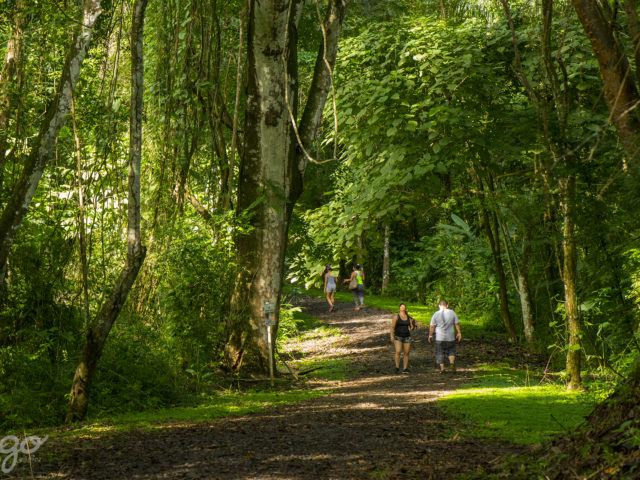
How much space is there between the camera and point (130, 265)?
7.94 meters

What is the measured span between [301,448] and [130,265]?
3.00 m

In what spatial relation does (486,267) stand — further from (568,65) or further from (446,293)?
(568,65)

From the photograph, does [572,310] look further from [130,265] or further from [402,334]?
[130,265]

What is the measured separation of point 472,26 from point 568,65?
10.1 feet

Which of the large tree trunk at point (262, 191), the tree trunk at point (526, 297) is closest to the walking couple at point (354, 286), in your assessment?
the tree trunk at point (526, 297)

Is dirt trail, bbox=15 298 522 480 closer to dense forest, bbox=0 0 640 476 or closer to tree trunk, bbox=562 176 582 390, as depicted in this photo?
dense forest, bbox=0 0 640 476

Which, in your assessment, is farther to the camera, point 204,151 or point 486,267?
point 486,267

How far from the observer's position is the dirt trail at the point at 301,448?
5.71 meters

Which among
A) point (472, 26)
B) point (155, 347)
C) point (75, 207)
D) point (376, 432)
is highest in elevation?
point (472, 26)

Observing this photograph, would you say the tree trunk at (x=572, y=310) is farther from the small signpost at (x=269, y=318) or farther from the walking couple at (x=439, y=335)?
the small signpost at (x=269, y=318)

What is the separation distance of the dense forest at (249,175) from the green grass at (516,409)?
57cm

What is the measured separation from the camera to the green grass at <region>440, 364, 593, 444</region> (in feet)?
24.2

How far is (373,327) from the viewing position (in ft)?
71.7

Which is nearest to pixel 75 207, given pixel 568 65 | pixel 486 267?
pixel 568 65
